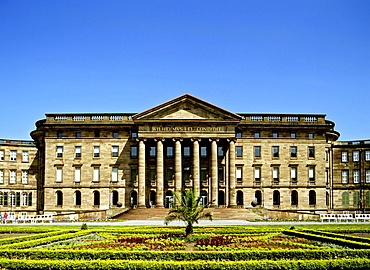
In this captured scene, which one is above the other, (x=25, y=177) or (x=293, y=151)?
(x=293, y=151)

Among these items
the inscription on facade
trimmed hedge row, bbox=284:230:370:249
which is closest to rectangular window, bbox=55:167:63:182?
the inscription on facade

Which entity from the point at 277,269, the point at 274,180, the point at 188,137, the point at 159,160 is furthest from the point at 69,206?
the point at 277,269

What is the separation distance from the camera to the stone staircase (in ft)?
189

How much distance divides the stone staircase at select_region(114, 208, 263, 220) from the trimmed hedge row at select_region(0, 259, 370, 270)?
37523mm

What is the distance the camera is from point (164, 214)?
58344 mm

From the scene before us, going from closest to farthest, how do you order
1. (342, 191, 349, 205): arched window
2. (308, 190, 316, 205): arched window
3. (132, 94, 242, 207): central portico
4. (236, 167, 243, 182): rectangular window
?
1. (132, 94, 242, 207): central portico
2. (236, 167, 243, 182): rectangular window
3. (308, 190, 316, 205): arched window
4. (342, 191, 349, 205): arched window

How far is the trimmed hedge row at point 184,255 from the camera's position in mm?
A: 20969

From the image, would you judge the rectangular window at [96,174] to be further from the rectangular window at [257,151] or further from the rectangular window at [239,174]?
the rectangular window at [257,151]

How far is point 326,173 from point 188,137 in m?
26.1

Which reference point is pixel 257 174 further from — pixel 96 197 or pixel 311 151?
pixel 96 197

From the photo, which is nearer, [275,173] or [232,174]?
[232,174]

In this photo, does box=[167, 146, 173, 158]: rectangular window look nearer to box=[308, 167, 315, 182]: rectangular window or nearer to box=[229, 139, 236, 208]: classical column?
box=[229, 139, 236, 208]: classical column

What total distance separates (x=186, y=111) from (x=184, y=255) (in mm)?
45216

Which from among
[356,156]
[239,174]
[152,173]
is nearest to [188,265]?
[152,173]
